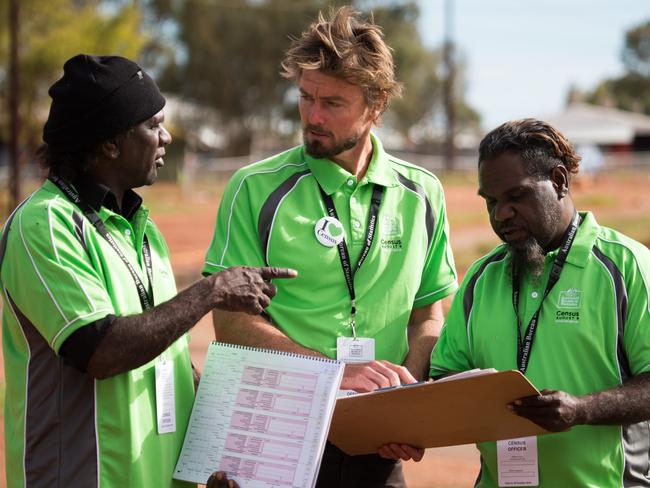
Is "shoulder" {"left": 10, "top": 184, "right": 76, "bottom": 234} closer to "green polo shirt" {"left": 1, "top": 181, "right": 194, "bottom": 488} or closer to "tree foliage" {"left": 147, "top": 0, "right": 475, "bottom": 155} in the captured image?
"green polo shirt" {"left": 1, "top": 181, "right": 194, "bottom": 488}

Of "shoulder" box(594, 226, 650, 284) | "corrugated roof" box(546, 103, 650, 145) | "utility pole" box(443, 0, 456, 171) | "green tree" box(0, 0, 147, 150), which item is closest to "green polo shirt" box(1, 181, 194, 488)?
"shoulder" box(594, 226, 650, 284)

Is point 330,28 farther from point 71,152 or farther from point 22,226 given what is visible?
point 22,226

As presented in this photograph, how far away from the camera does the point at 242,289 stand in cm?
311

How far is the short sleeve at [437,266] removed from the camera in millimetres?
4191

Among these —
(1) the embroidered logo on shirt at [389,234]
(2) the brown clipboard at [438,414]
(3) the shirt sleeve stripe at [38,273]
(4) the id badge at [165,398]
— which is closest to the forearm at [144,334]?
(3) the shirt sleeve stripe at [38,273]

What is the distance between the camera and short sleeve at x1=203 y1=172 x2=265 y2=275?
3.94m

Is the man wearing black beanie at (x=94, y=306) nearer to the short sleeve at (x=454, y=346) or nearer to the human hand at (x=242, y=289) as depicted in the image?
the human hand at (x=242, y=289)

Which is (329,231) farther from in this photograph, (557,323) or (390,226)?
(557,323)

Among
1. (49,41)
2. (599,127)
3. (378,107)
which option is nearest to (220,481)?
(378,107)

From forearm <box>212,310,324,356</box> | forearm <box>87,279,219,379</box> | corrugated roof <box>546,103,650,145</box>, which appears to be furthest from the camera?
corrugated roof <box>546,103,650,145</box>

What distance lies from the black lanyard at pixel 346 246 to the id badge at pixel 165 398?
928 mm

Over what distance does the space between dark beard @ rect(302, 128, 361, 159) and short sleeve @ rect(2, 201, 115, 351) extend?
51.8 inches

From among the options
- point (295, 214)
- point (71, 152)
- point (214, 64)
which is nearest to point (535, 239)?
point (295, 214)

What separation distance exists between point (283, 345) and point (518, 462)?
1.02 metres
